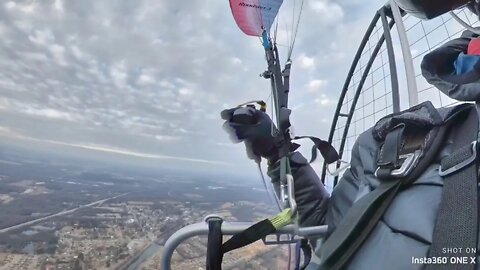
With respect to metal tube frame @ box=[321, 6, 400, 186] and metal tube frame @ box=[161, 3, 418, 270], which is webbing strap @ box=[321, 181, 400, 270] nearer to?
metal tube frame @ box=[161, 3, 418, 270]

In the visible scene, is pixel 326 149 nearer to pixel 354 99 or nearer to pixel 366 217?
pixel 366 217

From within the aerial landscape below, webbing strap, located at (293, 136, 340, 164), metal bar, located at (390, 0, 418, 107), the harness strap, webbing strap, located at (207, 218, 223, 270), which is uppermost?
metal bar, located at (390, 0, 418, 107)

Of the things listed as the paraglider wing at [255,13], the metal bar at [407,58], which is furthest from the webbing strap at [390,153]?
the metal bar at [407,58]

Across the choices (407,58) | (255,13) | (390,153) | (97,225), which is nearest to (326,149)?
(390,153)

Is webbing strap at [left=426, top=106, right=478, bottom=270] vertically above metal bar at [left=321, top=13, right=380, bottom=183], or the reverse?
metal bar at [left=321, top=13, right=380, bottom=183]

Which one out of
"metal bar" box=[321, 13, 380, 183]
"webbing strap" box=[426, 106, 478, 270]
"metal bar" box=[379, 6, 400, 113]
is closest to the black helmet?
"webbing strap" box=[426, 106, 478, 270]

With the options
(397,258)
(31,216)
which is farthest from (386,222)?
(31,216)
